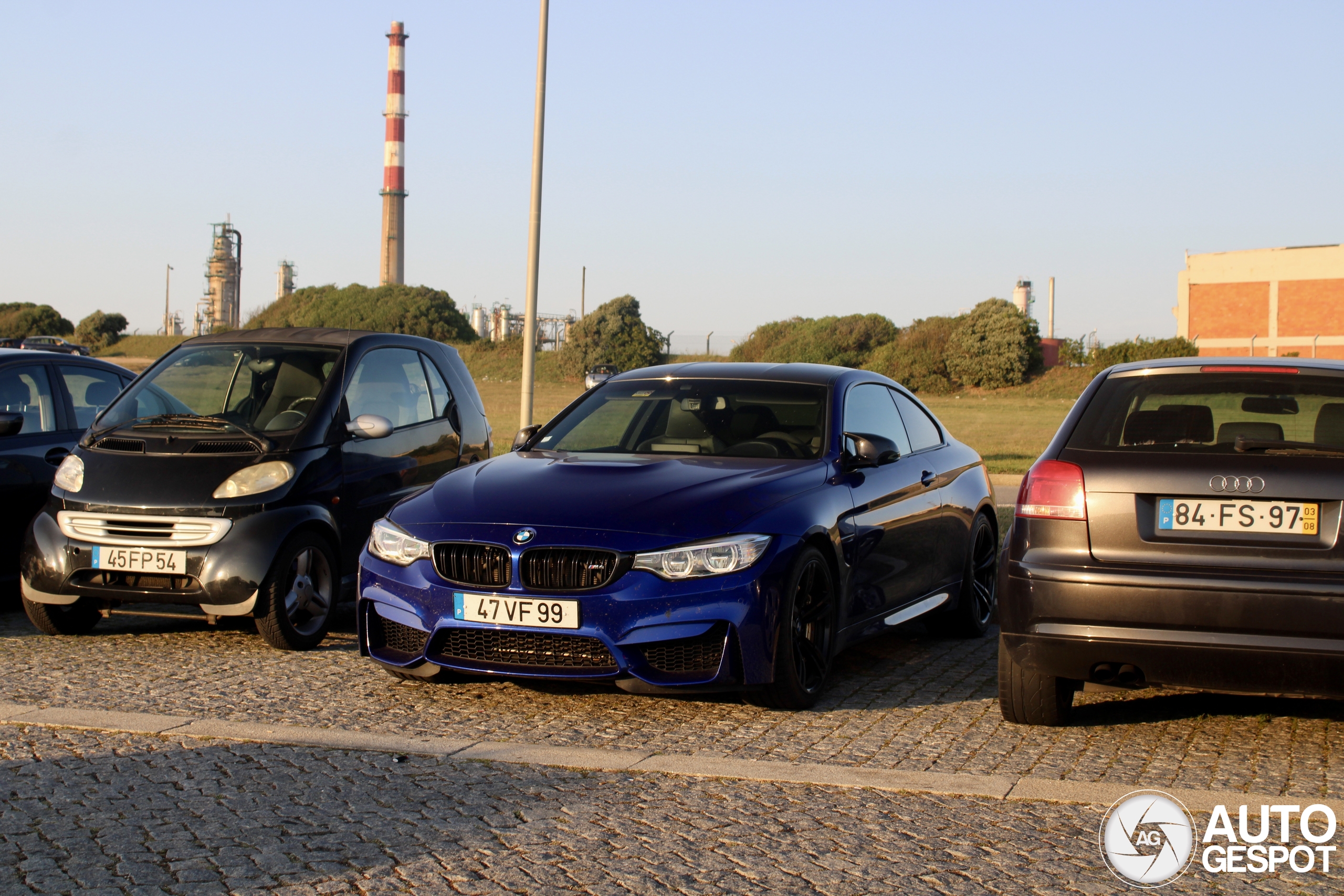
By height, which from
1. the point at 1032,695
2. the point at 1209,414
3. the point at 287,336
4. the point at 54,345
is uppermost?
the point at 54,345

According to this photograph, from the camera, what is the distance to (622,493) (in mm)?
5809

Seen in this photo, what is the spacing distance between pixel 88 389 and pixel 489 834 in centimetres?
600

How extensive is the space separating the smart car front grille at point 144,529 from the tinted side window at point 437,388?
1.98m

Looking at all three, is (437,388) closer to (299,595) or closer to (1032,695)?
(299,595)

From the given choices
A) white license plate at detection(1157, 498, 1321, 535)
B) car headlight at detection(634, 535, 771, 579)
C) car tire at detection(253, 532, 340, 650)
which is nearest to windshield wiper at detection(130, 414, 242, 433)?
car tire at detection(253, 532, 340, 650)

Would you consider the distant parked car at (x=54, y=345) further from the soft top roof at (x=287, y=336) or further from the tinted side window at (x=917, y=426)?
the tinted side window at (x=917, y=426)

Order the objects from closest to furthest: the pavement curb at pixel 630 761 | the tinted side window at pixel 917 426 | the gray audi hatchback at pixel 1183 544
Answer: the pavement curb at pixel 630 761, the gray audi hatchback at pixel 1183 544, the tinted side window at pixel 917 426

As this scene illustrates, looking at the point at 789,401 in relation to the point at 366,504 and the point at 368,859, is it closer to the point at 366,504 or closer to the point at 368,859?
the point at 366,504

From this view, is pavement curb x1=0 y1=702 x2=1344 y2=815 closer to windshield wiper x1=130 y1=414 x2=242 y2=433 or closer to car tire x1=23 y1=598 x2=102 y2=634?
car tire x1=23 y1=598 x2=102 y2=634

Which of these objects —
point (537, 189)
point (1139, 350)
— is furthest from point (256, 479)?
point (1139, 350)

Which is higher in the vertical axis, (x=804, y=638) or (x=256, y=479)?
(x=256, y=479)

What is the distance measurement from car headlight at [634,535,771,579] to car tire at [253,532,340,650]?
2395 mm

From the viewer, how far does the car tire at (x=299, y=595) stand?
6906 mm

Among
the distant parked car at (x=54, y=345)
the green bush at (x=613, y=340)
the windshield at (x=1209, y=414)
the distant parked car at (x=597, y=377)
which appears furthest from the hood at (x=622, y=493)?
the green bush at (x=613, y=340)
